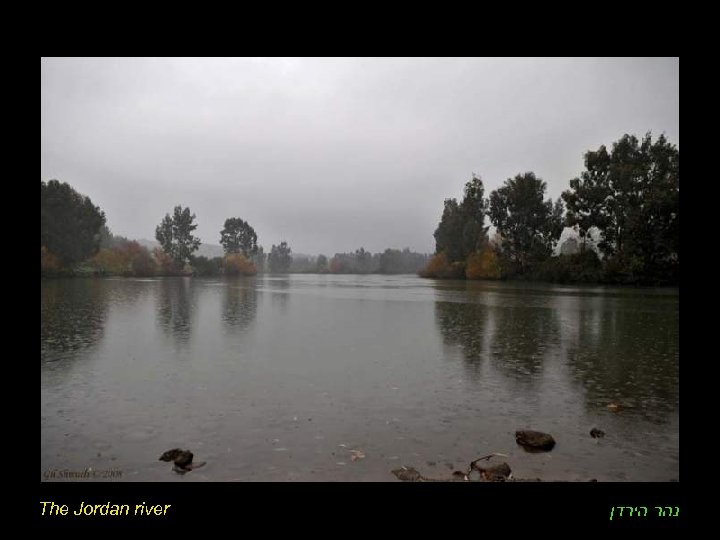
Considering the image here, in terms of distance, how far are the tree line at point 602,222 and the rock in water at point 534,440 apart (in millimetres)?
49187

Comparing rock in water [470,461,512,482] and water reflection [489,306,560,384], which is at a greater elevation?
rock in water [470,461,512,482]

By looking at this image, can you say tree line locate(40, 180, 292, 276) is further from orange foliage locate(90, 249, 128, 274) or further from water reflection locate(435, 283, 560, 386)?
water reflection locate(435, 283, 560, 386)

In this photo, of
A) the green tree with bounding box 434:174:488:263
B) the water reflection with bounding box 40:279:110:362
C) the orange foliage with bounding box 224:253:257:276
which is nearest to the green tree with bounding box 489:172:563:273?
the green tree with bounding box 434:174:488:263

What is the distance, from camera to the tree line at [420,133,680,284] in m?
46.5

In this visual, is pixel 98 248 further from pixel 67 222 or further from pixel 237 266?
pixel 237 266

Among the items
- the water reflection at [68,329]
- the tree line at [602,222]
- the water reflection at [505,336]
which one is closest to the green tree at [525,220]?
the tree line at [602,222]

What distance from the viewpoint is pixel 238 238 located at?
139625 mm

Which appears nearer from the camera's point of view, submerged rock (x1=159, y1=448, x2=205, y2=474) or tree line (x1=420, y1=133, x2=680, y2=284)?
submerged rock (x1=159, y1=448, x2=205, y2=474)

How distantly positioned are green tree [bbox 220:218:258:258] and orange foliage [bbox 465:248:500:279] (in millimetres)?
81353

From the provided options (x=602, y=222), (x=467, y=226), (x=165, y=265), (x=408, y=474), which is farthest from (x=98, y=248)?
(x=408, y=474)

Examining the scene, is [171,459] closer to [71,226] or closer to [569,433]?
[569,433]
